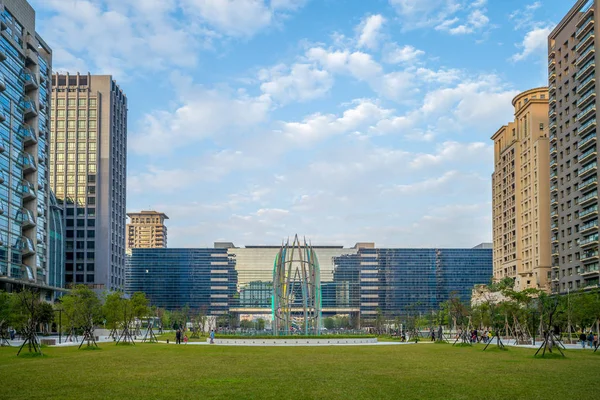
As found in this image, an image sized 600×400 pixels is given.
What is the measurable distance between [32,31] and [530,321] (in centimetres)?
7595

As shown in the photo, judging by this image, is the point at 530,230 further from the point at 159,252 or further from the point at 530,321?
the point at 159,252

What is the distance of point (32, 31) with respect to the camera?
3546 inches

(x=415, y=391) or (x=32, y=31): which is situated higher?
(x=32, y=31)

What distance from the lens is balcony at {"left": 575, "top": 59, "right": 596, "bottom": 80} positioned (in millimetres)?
88938

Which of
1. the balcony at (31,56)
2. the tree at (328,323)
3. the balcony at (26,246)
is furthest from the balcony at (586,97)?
the tree at (328,323)

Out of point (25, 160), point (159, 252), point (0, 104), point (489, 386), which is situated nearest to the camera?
point (489, 386)

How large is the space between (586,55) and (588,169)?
16151 mm

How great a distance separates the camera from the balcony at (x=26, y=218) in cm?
8362

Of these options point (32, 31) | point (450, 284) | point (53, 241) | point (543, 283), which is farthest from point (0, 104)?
point (450, 284)

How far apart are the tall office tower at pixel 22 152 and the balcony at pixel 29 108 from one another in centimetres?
13

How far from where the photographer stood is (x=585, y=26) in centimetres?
9056

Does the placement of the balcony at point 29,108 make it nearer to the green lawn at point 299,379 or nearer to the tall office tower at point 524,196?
the green lawn at point 299,379

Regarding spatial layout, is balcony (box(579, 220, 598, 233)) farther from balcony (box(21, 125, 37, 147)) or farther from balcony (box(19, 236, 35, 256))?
balcony (box(21, 125, 37, 147))

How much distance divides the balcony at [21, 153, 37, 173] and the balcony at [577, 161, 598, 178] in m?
76.9
